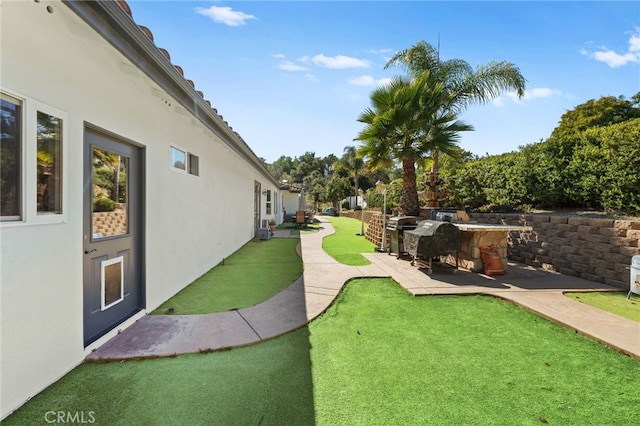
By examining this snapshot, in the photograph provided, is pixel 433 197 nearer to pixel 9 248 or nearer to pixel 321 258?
pixel 321 258

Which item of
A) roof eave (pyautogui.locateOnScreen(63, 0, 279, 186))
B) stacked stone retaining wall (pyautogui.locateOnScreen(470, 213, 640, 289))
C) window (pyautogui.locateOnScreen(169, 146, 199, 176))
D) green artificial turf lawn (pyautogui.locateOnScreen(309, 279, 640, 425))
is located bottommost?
green artificial turf lawn (pyautogui.locateOnScreen(309, 279, 640, 425))

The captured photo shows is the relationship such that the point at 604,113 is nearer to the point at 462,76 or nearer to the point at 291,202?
the point at 462,76

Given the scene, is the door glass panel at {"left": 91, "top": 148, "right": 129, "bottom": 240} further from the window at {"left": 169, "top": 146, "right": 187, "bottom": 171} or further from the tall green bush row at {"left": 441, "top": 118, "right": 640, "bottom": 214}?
the tall green bush row at {"left": 441, "top": 118, "right": 640, "bottom": 214}

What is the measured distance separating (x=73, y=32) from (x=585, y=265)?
30.6ft

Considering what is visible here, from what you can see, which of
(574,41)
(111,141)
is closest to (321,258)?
(111,141)

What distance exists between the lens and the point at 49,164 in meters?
2.63

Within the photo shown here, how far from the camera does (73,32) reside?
2580mm

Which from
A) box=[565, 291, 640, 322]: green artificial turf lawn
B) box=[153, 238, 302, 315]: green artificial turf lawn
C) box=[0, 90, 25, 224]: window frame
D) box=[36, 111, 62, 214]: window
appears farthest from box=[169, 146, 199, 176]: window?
box=[565, 291, 640, 322]: green artificial turf lawn

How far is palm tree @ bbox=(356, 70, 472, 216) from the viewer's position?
970 cm

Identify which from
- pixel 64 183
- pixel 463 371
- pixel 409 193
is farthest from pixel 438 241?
pixel 64 183

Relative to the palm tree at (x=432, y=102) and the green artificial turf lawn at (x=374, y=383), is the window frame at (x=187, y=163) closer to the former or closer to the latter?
the green artificial turf lawn at (x=374, y=383)

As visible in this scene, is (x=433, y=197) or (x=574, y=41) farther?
(x=433, y=197)

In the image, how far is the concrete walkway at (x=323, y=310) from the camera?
3.37 metres

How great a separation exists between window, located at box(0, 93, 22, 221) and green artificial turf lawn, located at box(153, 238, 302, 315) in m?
2.59
